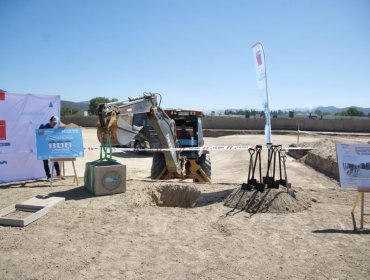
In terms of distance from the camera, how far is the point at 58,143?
9.22 metres

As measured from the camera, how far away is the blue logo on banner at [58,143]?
29.6 ft

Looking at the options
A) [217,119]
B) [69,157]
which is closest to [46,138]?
[69,157]

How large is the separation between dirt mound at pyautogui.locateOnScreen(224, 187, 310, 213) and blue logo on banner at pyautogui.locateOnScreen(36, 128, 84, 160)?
15.3 ft

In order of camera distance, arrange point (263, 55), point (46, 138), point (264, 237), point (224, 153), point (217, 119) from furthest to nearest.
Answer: point (217, 119) → point (224, 153) → point (46, 138) → point (263, 55) → point (264, 237)

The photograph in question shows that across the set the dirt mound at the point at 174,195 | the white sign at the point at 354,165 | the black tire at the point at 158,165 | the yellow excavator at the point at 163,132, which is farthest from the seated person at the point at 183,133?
the white sign at the point at 354,165

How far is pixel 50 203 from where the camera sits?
6996 millimetres

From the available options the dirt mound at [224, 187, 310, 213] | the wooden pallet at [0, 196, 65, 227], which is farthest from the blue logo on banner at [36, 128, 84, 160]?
the dirt mound at [224, 187, 310, 213]

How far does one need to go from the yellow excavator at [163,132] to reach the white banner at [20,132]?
9.70 feet

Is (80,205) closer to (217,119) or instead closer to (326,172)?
(326,172)

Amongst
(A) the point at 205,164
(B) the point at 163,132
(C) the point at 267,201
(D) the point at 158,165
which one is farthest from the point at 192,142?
(C) the point at 267,201

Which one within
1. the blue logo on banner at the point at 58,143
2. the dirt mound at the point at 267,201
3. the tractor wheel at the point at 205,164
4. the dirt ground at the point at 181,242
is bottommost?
the dirt ground at the point at 181,242

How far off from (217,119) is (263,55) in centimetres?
3380

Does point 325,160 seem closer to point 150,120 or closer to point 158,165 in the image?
point 158,165

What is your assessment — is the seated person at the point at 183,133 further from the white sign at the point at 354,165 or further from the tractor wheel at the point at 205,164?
the white sign at the point at 354,165
